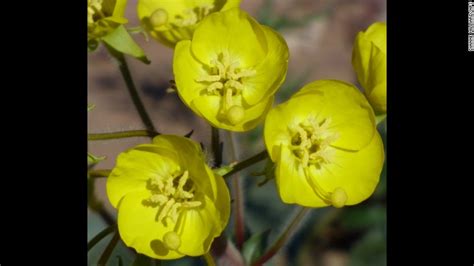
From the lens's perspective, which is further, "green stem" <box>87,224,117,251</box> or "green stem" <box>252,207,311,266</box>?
"green stem" <box>252,207,311,266</box>

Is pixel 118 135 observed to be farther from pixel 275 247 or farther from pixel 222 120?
pixel 275 247

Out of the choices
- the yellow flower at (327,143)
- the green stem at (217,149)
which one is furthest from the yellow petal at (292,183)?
the green stem at (217,149)

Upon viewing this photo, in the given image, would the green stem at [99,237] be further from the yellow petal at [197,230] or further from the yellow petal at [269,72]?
the yellow petal at [269,72]

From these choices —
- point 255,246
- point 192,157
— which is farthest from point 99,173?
point 255,246

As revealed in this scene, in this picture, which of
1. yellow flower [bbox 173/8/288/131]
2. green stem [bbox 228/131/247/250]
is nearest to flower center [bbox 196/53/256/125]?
yellow flower [bbox 173/8/288/131]

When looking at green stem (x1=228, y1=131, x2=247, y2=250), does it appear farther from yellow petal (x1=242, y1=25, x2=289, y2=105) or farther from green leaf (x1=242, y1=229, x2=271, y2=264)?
yellow petal (x1=242, y1=25, x2=289, y2=105)

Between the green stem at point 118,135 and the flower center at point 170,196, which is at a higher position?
the green stem at point 118,135
